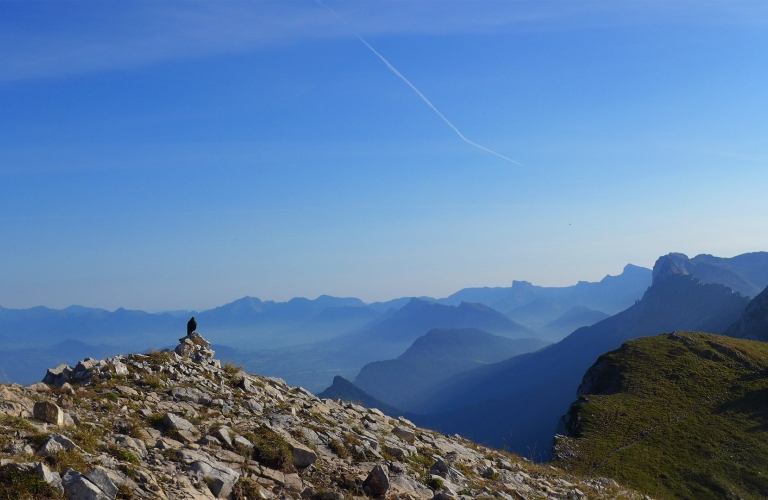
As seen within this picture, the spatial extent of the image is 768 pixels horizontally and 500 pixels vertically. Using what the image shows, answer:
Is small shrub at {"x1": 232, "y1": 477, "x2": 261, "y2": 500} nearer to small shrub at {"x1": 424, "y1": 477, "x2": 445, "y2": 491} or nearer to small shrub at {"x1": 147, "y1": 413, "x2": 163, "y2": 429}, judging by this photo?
small shrub at {"x1": 147, "y1": 413, "x2": 163, "y2": 429}

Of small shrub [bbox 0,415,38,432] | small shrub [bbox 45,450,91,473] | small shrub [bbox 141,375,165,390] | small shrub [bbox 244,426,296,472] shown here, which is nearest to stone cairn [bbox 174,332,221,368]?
small shrub [bbox 141,375,165,390]

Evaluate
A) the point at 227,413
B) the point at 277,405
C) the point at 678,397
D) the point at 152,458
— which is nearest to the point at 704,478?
the point at 678,397

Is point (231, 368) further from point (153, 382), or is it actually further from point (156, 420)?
point (156, 420)

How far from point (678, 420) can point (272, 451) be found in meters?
60.8

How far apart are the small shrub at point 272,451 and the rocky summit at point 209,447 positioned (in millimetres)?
43

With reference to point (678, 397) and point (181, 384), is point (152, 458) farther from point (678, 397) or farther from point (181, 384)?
point (678, 397)

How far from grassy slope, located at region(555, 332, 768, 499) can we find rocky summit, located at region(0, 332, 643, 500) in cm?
2506

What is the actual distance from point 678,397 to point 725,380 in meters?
10.3

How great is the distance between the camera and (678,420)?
200 feet

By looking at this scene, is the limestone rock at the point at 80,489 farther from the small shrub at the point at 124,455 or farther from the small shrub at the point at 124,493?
the small shrub at the point at 124,455

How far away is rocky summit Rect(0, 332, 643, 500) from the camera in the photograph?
40.2 ft

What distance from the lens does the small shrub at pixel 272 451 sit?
53.2 feet

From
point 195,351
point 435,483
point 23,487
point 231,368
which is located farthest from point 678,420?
point 23,487

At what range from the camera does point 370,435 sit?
22.4 metres
